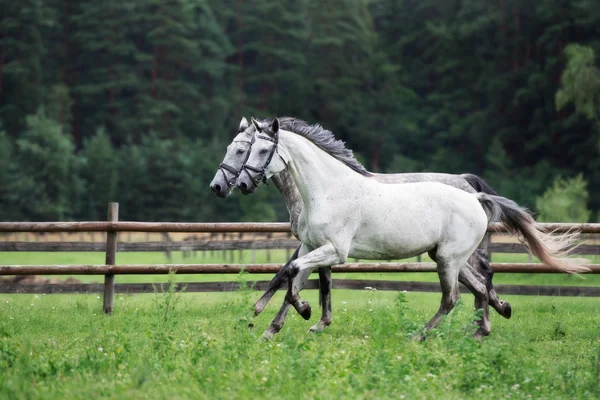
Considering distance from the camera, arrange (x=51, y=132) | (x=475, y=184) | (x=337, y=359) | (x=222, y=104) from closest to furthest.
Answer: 1. (x=337, y=359)
2. (x=475, y=184)
3. (x=51, y=132)
4. (x=222, y=104)

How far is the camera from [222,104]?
47031mm

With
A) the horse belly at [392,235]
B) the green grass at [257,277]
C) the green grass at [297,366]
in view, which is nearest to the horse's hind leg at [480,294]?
the green grass at [297,366]

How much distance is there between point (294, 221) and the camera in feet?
28.4

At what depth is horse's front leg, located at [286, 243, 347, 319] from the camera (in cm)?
772

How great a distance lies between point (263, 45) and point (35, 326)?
42.1m

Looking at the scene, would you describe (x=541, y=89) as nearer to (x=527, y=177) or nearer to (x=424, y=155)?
(x=527, y=177)

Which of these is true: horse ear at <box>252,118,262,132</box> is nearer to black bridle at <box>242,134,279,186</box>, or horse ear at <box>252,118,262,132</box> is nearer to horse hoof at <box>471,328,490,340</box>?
black bridle at <box>242,134,279,186</box>

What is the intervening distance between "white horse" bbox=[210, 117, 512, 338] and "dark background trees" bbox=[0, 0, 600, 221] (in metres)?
30.4

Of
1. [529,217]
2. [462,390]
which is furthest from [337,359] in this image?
[529,217]

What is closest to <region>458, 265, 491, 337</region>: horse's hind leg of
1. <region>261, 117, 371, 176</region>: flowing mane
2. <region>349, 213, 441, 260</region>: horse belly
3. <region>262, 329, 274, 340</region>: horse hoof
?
<region>349, 213, 441, 260</region>: horse belly

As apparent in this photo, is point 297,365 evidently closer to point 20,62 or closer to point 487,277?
point 487,277

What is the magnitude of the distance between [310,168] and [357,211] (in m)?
0.61

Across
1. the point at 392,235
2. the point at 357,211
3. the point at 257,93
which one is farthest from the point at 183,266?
the point at 257,93

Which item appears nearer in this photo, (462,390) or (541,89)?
(462,390)
